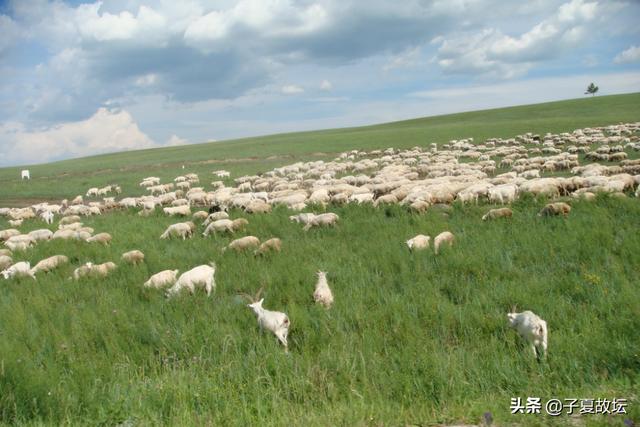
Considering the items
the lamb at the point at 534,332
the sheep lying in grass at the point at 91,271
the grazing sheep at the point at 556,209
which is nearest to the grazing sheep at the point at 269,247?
the sheep lying in grass at the point at 91,271

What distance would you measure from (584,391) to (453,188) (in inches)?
359

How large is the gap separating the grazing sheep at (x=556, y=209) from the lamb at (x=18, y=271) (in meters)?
10.0

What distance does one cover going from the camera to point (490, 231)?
28.6 ft

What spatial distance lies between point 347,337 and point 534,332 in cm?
193

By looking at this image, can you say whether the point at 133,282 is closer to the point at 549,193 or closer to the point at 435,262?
the point at 435,262

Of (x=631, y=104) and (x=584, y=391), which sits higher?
(x=631, y=104)

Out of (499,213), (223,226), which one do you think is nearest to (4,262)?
(223,226)

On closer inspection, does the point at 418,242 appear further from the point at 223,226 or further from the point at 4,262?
the point at 4,262

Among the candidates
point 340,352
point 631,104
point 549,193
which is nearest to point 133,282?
point 340,352

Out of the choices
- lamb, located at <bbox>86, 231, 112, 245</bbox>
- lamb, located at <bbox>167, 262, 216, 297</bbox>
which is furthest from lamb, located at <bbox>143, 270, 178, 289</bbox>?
lamb, located at <bbox>86, 231, 112, 245</bbox>

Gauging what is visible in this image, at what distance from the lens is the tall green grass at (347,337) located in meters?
4.05

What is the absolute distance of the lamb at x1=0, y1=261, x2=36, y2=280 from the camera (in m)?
8.84

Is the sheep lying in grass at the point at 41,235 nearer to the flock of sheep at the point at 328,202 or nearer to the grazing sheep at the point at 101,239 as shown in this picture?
the flock of sheep at the point at 328,202

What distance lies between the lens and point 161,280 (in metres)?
7.50
